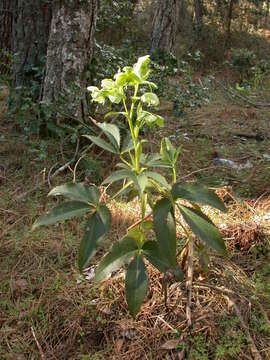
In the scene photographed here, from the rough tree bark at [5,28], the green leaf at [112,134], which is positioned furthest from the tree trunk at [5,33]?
the green leaf at [112,134]

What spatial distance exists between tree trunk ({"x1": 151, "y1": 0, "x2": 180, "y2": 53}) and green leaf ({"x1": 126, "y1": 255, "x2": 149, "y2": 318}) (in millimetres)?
5294

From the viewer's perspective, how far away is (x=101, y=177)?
8.48ft

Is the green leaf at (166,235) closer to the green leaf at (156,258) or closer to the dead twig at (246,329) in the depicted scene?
the green leaf at (156,258)

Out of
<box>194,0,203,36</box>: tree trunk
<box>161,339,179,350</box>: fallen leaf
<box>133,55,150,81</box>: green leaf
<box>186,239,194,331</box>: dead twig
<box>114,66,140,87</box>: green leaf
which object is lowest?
<box>161,339,179,350</box>: fallen leaf

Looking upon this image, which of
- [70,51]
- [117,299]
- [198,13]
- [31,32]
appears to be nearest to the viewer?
[117,299]

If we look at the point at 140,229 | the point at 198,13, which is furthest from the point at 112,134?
the point at 198,13

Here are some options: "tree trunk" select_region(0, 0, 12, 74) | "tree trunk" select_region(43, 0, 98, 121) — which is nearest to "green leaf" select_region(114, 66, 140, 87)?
"tree trunk" select_region(43, 0, 98, 121)

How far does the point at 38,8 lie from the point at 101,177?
160 centimetres

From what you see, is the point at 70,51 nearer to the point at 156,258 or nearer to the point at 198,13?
the point at 156,258

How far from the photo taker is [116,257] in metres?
1.33

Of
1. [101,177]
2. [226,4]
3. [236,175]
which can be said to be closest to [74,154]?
[101,177]

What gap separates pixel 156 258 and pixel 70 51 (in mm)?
1952

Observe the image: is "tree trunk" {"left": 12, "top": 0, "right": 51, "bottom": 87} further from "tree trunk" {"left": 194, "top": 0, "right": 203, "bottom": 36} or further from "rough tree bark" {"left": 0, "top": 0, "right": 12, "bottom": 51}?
"tree trunk" {"left": 194, "top": 0, "right": 203, "bottom": 36}

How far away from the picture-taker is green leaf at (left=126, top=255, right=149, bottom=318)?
4.05 feet
